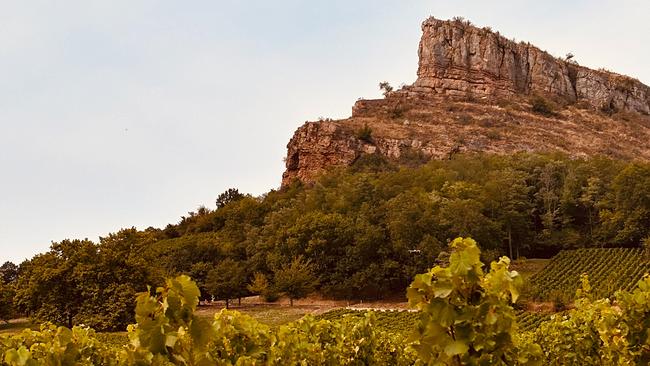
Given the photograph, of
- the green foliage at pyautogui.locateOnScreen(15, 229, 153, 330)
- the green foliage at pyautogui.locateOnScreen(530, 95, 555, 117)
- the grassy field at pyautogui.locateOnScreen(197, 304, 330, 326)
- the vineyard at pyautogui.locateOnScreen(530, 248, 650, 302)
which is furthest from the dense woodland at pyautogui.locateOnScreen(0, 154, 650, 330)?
the green foliage at pyautogui.locateOnScreen(530, 95, 555, 117)

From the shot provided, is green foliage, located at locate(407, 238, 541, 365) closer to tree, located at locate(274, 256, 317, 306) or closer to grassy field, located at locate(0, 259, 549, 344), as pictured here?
grassy field, located at locate(0, 259, 549, 344)

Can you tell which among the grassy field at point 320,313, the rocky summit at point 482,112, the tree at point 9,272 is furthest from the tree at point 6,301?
the rocky summit at point 482,112

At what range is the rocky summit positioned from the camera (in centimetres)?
8950

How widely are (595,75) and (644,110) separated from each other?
13.6 metres

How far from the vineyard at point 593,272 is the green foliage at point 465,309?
36059 millimetres

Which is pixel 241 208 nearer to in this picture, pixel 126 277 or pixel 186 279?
pixel 126 277

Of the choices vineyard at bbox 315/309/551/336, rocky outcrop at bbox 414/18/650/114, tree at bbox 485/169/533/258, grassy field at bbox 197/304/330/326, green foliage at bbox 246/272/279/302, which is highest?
rocky outcrop at bbox 414/18/650/114

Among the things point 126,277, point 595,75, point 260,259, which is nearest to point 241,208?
point 260,259

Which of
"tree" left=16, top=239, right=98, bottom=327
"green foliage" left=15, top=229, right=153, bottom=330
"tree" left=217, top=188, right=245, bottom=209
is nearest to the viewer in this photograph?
"green foliage" left=15, top=229, right=153, bottom=330

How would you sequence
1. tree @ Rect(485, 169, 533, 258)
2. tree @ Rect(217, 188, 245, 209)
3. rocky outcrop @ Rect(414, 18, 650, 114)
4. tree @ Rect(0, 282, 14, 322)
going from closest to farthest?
tree @ Rect(0, 282, 14, 322), tree @ Rect(485, 169, 533, 258), tree @ Rect(217, 188, 245, 209), rocky outcrop @ Rect(414, 18, 650, 114)

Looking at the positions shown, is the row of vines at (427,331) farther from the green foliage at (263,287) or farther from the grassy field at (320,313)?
the green foliage at (263,287)

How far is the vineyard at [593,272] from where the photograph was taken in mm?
39562

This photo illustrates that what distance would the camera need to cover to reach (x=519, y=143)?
88.4 m

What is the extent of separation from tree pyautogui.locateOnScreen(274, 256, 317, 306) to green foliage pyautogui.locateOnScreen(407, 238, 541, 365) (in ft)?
149
